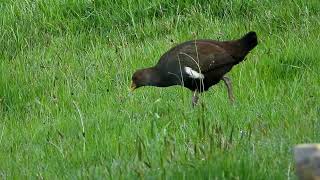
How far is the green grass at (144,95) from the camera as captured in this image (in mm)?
4988

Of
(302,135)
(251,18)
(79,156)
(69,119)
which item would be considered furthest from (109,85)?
(302,135)

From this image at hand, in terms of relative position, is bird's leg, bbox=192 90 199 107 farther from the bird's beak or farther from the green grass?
the bird's beak

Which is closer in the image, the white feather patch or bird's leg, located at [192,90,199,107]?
bird's leg, located at [192,90,199,107]

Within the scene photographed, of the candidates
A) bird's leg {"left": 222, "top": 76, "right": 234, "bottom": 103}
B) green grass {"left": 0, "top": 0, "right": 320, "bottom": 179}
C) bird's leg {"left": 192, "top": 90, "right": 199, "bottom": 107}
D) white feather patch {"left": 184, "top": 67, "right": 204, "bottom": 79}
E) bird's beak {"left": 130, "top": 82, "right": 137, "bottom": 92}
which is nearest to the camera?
green grass {"left": 0, "top": 0, "right": 320, "bottom": 179}

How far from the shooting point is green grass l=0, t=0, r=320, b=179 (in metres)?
4.99

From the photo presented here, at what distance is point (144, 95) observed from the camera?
8.40 metres

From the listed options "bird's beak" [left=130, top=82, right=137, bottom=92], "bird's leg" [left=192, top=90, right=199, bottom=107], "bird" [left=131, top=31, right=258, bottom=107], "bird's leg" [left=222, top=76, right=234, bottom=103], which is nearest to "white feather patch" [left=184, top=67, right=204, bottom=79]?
"bird" [left=131, top=31, right=258, bottom=107]

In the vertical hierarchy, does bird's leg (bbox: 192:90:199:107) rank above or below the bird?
below

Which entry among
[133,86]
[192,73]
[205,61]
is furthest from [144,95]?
[205,61]

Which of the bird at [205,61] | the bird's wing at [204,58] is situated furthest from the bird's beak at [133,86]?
the bird's wing at [204,58]

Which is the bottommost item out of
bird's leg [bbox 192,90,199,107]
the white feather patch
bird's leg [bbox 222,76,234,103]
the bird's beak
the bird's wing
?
the bird's beak

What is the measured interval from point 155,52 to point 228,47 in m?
1.70

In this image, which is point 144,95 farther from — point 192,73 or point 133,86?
point 192,73

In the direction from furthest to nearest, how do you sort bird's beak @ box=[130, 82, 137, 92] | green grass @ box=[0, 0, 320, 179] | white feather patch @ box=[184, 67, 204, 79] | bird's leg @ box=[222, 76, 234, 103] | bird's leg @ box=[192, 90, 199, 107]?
bird's beak @ box=[130, 82, 137, 92], white feather patch @ box=[184, 67, 204, 79], bird's leg @ box=[192, 90, 199, 107], bird's leg @ box=[222, 76, 234, 103], green grass @ box=[0, 0, 320, 179]
